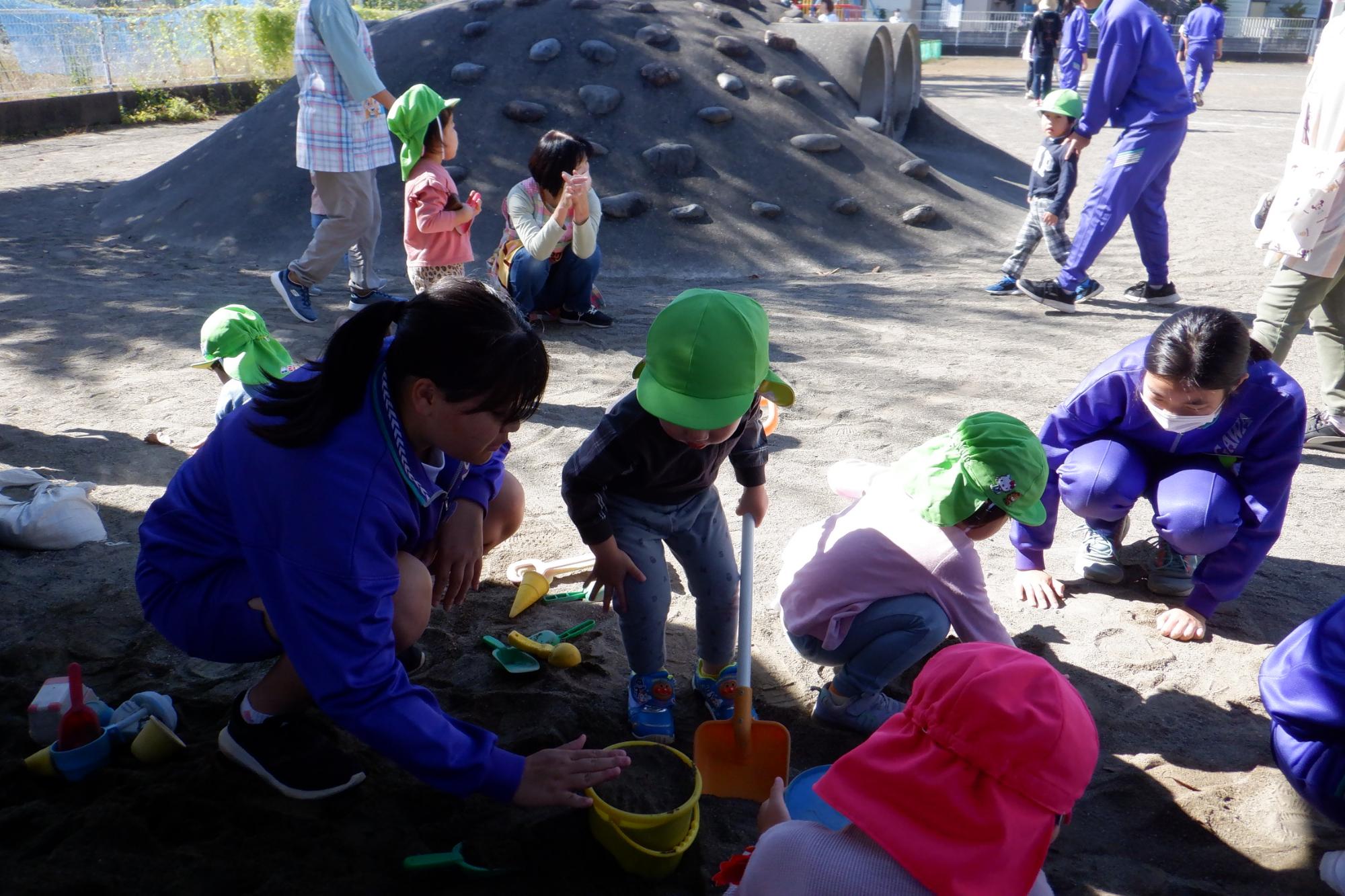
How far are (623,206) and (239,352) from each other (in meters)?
3.84

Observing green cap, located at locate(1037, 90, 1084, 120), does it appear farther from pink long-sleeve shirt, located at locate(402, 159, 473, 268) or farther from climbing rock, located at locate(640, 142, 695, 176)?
pink long-sleeve shirt, located at locate(402, 159, 473, 268)

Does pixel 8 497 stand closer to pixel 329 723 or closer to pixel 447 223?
pixel 329 723

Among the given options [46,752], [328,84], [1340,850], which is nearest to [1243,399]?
[1340,850]

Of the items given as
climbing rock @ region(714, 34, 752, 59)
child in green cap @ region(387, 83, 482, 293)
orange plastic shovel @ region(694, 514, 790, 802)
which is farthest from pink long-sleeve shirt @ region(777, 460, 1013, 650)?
climbing rock @ region(714, 34, 752, 59)

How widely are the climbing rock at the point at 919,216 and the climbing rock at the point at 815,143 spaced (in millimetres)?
727

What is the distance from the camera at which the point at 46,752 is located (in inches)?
69.2

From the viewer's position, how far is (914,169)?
23.9 feet

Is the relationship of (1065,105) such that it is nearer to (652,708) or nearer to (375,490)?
(652,708)

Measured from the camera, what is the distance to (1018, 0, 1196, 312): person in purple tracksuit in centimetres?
488

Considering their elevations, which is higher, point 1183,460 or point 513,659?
point 1183,460

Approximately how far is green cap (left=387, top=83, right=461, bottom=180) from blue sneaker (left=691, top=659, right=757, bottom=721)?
2971 mm

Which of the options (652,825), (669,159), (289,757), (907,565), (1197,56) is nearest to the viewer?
(652,825)

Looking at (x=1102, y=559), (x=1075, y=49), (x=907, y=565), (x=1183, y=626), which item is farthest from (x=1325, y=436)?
(x=1075, y=49)

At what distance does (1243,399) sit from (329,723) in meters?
2.25
